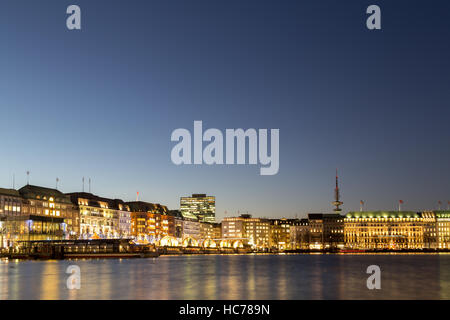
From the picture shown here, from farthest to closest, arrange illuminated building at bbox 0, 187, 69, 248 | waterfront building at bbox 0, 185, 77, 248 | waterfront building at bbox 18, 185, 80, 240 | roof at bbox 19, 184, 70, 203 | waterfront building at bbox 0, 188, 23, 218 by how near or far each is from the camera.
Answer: roof at bbox 19, 184, 70, 203
waterfront building at bbox 0, 188, 23, 218
waterfront building at bbox 18, 185, 80, 240
waterfront building at bbox 0, 185, 77, 248
illuminated building at bbox 0, 187, 69, 248

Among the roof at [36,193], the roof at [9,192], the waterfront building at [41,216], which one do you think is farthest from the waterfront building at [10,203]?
the roof at [36,193]

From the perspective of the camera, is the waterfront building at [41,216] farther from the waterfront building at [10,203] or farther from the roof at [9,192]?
the roof at [9,192]

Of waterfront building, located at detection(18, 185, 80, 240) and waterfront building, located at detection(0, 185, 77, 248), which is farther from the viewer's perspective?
waterfront building, located at detection(18, 185, 80, 240)

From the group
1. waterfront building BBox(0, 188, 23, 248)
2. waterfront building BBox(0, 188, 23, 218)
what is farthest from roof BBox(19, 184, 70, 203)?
waterfront building BBox(0, 188, 23, 218)

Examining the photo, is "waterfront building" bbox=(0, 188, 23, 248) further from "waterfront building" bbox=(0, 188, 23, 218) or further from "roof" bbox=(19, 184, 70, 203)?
"roof" bbox=(19, 184, 70, 203)

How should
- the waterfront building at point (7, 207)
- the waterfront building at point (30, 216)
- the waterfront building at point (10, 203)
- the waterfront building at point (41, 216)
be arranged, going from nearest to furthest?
the waterfront building at point (7, 207) < the waterfront building at point (30, 216) < the waterfront building at point (41, 216) < the waterfront building at point (10, 203)

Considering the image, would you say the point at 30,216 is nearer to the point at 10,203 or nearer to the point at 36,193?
the point at 10,203

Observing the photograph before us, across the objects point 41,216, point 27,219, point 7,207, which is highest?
point 7,207

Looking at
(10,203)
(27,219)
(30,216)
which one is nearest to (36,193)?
(10,203)

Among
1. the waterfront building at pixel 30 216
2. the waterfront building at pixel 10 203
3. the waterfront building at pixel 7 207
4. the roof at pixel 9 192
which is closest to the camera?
the waterfront building at pixel 7 207
